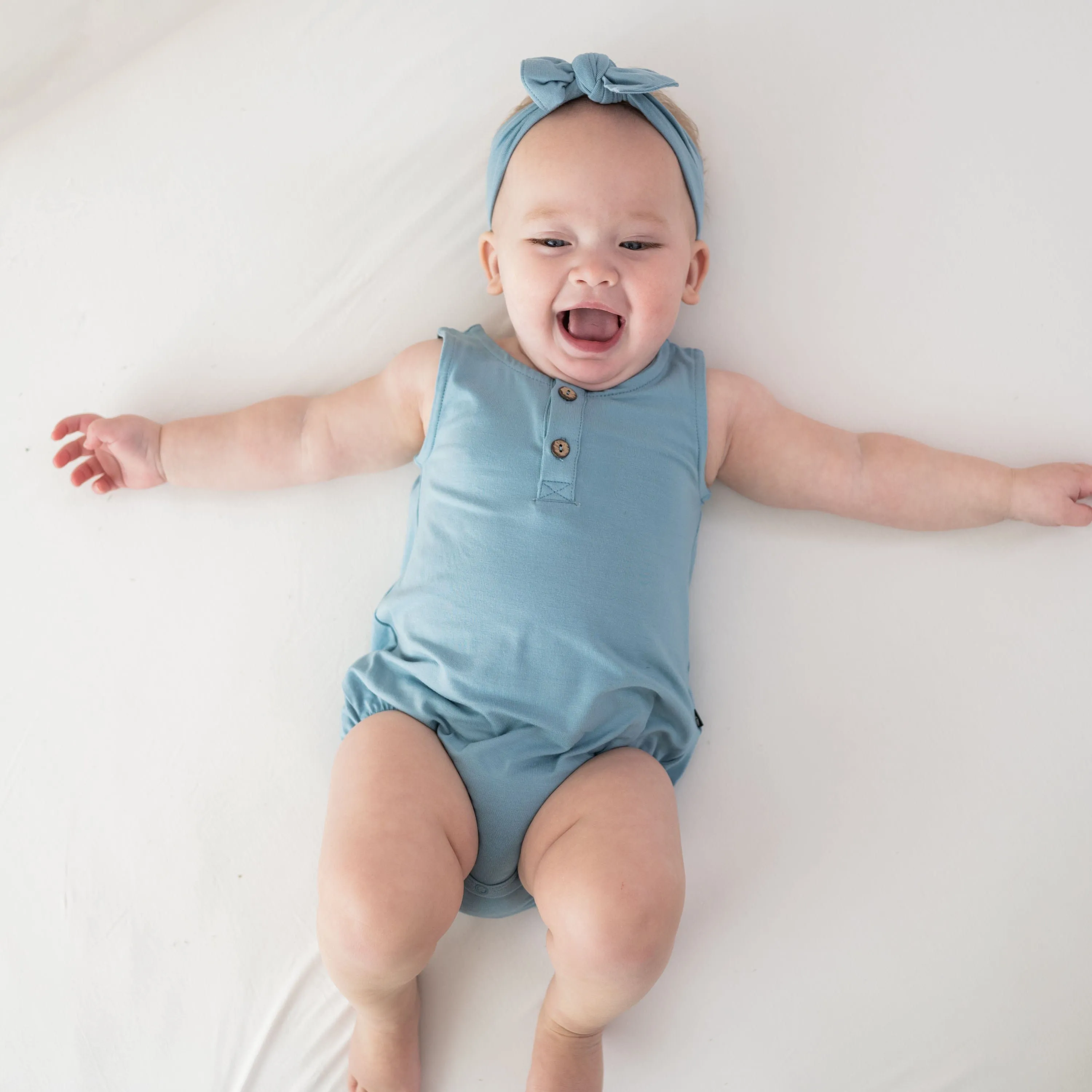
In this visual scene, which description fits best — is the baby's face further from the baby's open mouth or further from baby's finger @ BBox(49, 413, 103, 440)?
baby's finger @ BBox(49, 413, 103, 440)

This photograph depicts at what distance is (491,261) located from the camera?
1.23 meters

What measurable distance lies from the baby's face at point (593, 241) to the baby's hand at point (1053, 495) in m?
0.55

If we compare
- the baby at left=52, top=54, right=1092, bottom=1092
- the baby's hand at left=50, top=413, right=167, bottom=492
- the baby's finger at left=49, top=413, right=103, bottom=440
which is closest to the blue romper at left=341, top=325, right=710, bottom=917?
the baby at left=52, top=54, right=1092, bottom=1092

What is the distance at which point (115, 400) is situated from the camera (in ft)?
→ 4.31

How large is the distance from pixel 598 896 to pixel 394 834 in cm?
23

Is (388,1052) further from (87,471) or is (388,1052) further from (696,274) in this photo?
(696,274)

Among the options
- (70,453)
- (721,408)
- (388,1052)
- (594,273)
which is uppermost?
(594,273)

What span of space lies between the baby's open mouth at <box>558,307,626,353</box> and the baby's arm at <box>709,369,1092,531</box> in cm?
17

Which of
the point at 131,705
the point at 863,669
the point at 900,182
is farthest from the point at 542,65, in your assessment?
the point at 131,705

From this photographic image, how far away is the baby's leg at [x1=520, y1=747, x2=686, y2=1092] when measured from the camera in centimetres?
96

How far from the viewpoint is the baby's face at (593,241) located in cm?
110

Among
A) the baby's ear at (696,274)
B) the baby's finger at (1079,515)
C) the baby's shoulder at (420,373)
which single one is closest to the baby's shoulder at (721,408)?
the baby's ear at (696,274)

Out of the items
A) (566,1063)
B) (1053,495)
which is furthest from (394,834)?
(1053,495)

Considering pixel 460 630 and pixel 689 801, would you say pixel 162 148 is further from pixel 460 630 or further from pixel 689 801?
pixel 689 801
